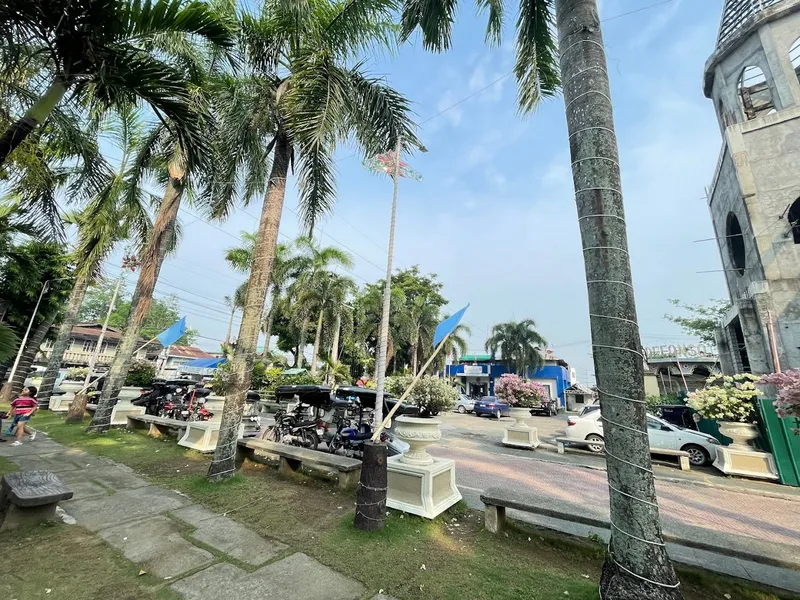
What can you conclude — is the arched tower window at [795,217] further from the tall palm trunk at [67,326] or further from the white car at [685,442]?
the tall palm trunk at [67,326]

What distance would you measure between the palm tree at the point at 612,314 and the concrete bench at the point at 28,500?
194 inches

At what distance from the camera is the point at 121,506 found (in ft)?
13.6

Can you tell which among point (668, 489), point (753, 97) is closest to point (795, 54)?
point (753, 97)

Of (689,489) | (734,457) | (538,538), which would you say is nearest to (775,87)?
(734,457)

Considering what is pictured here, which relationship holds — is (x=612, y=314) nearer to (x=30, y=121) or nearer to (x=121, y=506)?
(x=121, y=506)

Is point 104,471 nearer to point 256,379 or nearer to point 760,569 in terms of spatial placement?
point 760,569

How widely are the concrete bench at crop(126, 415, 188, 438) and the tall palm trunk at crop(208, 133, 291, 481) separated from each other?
3.19 m

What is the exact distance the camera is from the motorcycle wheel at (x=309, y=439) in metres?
6.90

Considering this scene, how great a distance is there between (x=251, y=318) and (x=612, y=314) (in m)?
5.18

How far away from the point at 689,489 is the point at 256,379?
710 inches

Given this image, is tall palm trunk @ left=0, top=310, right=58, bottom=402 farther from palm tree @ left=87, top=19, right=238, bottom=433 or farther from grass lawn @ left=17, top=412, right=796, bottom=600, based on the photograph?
grass lawn @ left=17, top=412, right=796, bottom=600

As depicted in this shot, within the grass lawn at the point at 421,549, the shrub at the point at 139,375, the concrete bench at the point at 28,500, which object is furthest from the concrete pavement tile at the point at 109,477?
the shrub at the point at 139,375

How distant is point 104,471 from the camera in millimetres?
5527

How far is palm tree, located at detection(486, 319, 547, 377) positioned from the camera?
33.1m
